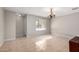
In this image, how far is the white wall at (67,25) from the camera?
14.8 ft

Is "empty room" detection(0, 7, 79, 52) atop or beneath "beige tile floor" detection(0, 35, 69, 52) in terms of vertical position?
atop

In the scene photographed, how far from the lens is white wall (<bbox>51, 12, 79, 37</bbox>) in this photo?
178 inches

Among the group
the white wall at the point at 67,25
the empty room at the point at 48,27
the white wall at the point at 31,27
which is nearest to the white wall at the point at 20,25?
the empty room at the point at 48,27

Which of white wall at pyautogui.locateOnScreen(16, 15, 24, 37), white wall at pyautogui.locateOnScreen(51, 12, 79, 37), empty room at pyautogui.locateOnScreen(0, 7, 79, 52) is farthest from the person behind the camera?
white wall at pyautogui.locateOnScreen(16, 15, 24, 37)

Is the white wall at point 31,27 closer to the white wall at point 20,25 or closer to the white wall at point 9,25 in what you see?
the white wall at point 20,25

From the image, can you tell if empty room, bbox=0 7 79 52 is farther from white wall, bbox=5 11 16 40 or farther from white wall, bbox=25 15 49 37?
white wall, bbox=25 15 49 37

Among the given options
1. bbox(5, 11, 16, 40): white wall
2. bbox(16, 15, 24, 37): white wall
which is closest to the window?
bbox(16, 15, 24, 37): white wall

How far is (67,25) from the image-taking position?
4875 mm

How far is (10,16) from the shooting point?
466cm
